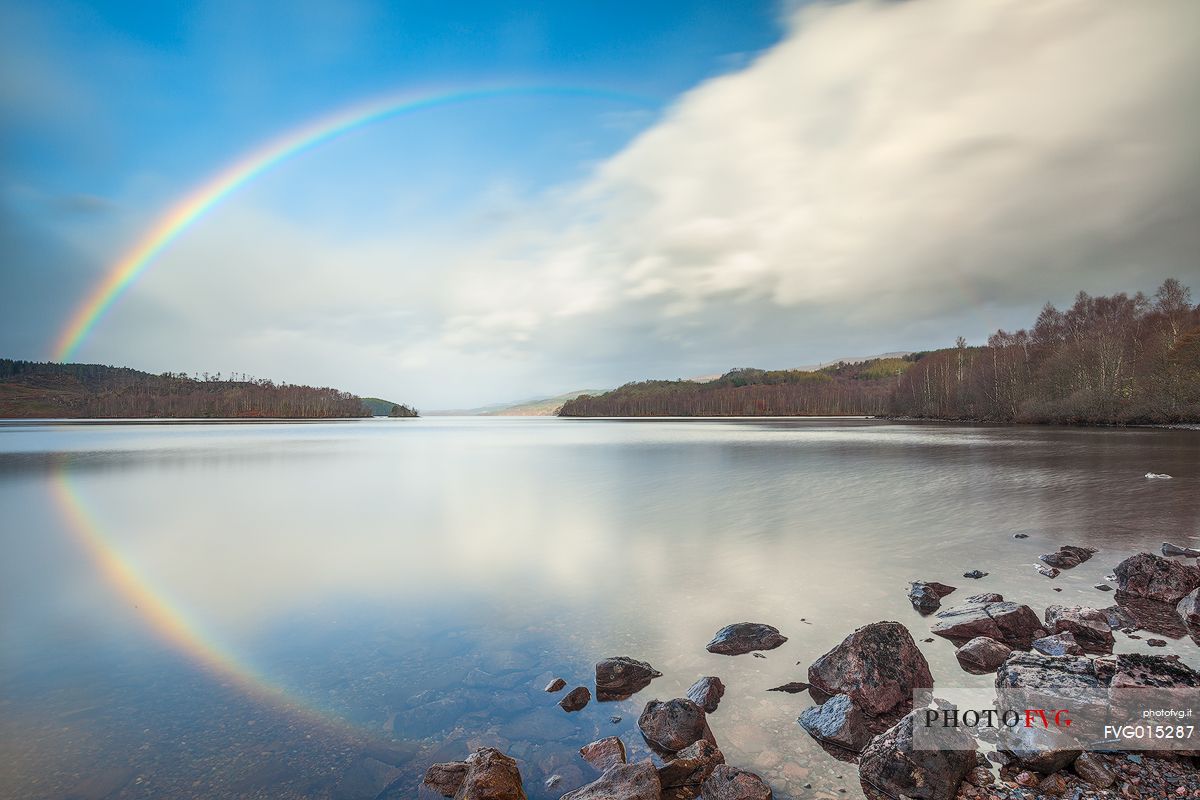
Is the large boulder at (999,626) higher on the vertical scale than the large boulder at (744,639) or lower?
higher

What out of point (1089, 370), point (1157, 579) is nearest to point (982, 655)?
point (1157, 579)

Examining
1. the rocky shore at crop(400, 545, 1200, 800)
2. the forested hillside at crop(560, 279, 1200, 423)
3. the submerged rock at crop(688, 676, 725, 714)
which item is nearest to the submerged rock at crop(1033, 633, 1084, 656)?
the rocky shore at crop(400, 545, 1200, 800)

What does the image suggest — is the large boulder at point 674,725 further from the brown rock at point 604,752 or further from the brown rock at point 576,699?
the brown rock at point 576,699

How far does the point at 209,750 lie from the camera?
5.06 metres

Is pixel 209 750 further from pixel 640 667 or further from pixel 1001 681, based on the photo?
pixel 1001 681

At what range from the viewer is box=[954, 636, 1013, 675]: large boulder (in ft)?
20.1

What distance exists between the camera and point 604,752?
4.85 m

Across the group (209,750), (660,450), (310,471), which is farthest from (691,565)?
(660,450)

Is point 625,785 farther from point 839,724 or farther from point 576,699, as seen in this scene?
point 839,724

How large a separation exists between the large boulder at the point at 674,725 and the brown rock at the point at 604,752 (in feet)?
0.99

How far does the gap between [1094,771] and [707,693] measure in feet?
9.61

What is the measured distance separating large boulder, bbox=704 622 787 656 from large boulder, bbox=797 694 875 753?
5.15 feet

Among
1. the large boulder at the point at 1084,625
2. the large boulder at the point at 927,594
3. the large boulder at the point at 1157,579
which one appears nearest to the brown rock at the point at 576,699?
the large boulder at the point at 927,594

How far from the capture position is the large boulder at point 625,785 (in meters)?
4.09
